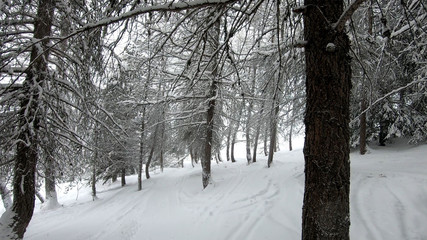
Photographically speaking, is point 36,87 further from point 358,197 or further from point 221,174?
point 221,174

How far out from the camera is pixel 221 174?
1419cm

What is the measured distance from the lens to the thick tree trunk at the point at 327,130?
8.29 feet

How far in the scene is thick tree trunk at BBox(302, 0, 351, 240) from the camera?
8.29ft

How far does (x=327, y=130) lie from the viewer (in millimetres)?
2584

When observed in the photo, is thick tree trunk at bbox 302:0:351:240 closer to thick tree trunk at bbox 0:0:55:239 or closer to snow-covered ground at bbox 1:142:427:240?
snow-covered ground at bbox 1:142:427:240

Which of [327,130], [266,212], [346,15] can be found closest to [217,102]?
[266,212]

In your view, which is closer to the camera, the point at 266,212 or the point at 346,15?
A: the point at 346,15

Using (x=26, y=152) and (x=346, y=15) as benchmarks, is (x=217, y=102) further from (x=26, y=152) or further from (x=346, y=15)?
(x=346, y=15)

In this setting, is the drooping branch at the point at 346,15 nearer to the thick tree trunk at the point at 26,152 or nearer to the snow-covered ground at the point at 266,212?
the snow-covered ground at the point at 266,212

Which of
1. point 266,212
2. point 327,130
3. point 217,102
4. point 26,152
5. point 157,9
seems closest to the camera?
point 157,9

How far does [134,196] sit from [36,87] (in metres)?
11.0

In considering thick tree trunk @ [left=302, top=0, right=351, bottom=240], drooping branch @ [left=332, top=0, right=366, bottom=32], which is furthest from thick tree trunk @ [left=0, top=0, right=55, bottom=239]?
drooping branch @ [left=332, top=0, right=366, bottom=32]

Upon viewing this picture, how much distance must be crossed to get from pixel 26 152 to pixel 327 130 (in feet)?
19.3

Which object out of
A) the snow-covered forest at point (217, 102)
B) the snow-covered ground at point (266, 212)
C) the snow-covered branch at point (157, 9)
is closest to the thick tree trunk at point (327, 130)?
the snow-covered forest at point (217, 102)
